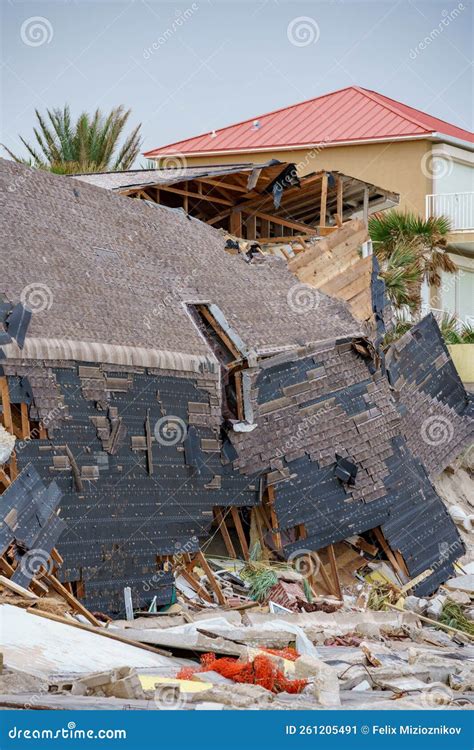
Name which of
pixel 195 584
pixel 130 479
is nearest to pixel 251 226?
pixel 195 584

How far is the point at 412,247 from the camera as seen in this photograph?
3103 cm

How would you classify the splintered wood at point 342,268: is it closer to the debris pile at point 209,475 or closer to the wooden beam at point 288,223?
the debris pile at point 209,475

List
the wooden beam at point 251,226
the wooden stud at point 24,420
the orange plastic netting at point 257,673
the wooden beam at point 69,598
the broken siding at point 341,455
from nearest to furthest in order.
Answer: the orange plastic netting at point 257,673, the wooden beam at point 69,598, the wooden stud at point 24,420, the broken siding at point 341,455, the wooden beam at point 251,226

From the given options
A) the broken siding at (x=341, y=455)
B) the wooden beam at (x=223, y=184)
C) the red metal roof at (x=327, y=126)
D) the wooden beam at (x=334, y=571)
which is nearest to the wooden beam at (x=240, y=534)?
the broken siding at (x=341, y=455)

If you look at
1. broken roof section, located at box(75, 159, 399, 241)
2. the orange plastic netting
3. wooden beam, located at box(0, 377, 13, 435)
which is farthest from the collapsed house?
the orange plastic netting

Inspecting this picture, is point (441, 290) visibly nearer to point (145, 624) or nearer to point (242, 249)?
point (242, 249)

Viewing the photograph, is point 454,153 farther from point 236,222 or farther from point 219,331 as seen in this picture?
point 219,331

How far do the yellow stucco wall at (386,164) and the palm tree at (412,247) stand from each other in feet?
13.5

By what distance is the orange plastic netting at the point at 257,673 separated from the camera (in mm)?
10711

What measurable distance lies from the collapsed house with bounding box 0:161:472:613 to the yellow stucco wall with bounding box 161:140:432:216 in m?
13.2

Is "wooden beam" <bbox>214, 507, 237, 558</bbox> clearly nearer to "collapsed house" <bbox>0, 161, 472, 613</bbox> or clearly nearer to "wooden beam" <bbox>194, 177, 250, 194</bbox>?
"collapsed house" <bbox>0, 161, 472, 613</bbox>

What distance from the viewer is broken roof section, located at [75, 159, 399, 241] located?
24.1m

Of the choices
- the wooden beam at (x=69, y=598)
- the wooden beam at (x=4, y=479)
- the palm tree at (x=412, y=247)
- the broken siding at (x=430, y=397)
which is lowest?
the wooden beam at (x=69, y=598)
